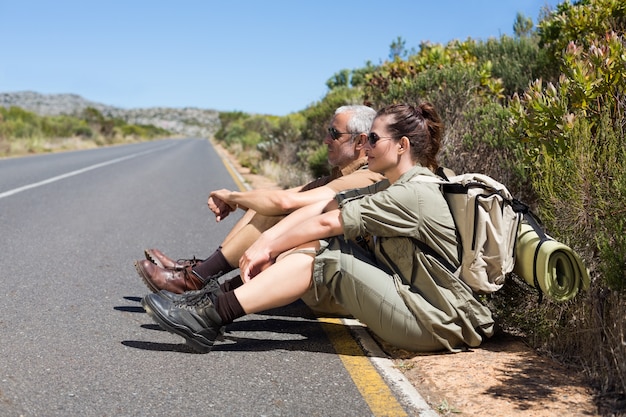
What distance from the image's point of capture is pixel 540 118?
4984 millimetres

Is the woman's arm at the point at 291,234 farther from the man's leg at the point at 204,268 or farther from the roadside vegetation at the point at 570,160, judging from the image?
the roadside vegetation at the point at 570,160

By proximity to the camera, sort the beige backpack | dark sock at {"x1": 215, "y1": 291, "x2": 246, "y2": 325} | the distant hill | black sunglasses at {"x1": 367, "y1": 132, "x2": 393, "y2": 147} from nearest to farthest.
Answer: the beige backpack, dark sock at {"x1": 215, "y1": 291, "x2": 246, "y2": 325}, black sunglasses at {"x1": 367, "y1": 132, "x2": 393, "y2": 147}, the distant hill

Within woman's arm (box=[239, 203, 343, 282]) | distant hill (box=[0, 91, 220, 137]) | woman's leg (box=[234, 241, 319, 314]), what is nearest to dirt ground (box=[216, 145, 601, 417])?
woman's leg (box=[234, 241, 319, 314])

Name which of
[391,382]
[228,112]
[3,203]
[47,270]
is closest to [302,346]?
[391,382]

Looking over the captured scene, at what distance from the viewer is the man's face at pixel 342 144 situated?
4801mm

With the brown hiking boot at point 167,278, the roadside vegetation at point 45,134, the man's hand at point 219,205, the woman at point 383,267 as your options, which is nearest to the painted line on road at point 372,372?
the woman at point 383,267

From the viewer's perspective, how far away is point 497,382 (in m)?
3.44

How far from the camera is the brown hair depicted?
3857 mm

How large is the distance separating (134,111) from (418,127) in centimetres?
17905

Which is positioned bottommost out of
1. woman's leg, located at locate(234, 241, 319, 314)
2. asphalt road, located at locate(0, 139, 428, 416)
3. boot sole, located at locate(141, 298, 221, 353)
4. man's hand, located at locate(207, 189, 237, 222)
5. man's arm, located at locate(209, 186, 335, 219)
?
asphalt road, located at locate(0, 139, 428, 416)

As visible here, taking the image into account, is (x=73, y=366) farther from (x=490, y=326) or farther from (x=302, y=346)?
(x=490, y=326)

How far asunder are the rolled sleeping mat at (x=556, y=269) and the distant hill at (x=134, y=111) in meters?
145

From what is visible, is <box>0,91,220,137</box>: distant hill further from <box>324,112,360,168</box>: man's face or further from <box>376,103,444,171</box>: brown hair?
<box>376,103,444,171</box>: brown hair

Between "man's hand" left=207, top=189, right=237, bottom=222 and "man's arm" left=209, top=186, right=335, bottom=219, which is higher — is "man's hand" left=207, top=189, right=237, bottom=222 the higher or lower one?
the lower one
